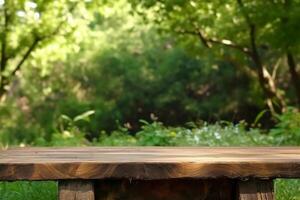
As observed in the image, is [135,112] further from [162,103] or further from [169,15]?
[169,15]

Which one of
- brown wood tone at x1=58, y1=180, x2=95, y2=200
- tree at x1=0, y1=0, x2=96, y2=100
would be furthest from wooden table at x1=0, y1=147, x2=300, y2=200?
tree at x1=0, y1=0, x2=96, y2=100

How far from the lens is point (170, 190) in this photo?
282 centimetres

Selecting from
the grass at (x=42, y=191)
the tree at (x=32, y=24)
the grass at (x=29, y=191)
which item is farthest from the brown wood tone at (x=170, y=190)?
the tree at (x=32, y=24)

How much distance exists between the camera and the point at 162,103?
2247 centimetres

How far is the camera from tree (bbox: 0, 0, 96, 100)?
520 inches

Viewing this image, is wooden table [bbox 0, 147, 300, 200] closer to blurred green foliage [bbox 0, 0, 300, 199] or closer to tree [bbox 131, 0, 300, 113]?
blurred green foliage [bbox 0, 0, 300, 199]

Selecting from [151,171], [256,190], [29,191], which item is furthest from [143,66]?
[151,171]

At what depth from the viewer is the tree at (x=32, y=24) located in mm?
13195

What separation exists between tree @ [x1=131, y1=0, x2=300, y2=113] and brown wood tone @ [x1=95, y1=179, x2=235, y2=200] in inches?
306

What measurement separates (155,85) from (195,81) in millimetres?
1572

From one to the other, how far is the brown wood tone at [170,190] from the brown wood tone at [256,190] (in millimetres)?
211

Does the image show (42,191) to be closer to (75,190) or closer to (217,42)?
(75,190)

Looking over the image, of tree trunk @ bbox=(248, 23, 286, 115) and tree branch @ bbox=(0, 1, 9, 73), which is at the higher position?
tree branch @ bbox=(0, 1, 9, 73)

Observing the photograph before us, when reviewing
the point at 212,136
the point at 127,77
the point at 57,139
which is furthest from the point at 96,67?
the point at 212,136
